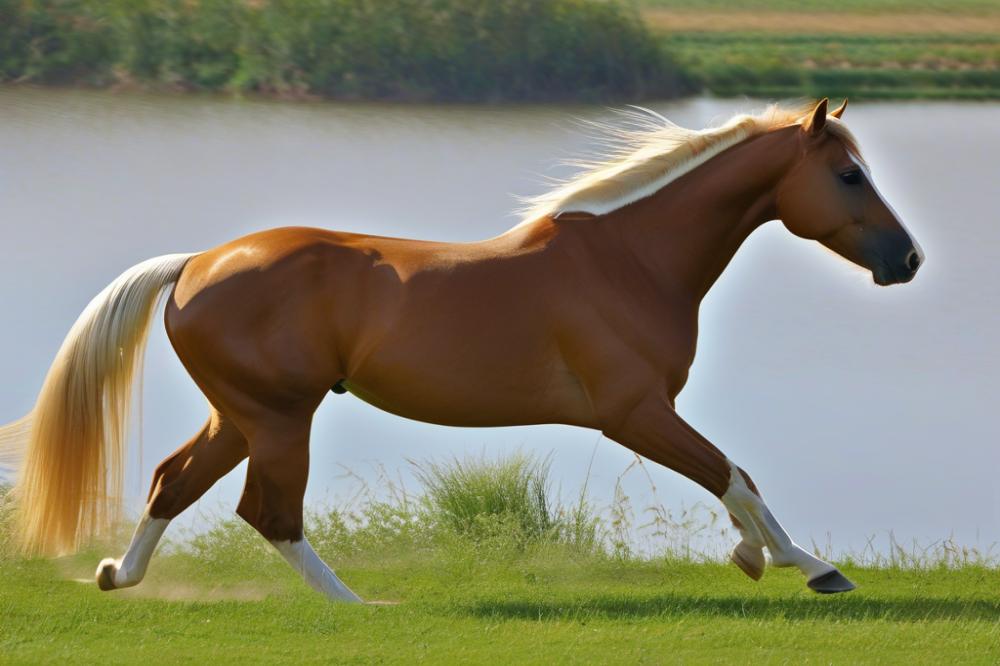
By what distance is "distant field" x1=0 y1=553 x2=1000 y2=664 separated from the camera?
16.2ft

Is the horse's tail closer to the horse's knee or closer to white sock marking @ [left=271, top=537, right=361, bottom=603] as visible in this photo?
the horse's knee

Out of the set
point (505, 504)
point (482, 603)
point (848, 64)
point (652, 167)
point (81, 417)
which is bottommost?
point (505, 504)

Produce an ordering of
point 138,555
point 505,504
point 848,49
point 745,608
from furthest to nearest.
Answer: point 848,49, point 505,504, point 138,555, point 745,608

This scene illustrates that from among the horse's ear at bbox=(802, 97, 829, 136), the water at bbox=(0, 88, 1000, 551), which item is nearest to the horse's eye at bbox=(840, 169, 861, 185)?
the horse's ear at bbox=(802, 97, 829, 136)

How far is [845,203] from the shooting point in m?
5.88

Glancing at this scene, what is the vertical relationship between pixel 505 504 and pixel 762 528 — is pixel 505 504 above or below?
below

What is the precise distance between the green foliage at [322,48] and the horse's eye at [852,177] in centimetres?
1396

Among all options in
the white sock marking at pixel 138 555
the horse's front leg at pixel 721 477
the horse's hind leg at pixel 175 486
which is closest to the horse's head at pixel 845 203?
the horse's front leg at pixel 721 477

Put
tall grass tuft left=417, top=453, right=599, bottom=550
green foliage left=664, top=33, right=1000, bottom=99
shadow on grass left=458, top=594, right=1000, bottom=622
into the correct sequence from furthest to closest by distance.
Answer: green foliage left=664, top=33, right=1000, bottom=99 < tall grass tuft left=417, top=453, right=599, bottom=550 < shadow on grass left=458, top=594, right=1000, bottom=622

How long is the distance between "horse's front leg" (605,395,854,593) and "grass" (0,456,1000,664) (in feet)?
0.48

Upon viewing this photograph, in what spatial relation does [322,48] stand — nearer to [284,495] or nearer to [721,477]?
[284,495]

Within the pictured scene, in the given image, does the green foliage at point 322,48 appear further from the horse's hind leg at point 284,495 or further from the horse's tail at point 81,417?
the horse's hind leg at point 284,495

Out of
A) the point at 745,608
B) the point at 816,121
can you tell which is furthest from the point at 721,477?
the point at 816,121

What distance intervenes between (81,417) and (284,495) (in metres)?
0.93
